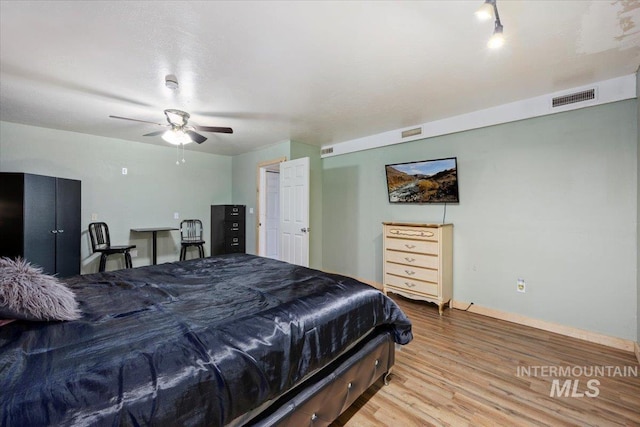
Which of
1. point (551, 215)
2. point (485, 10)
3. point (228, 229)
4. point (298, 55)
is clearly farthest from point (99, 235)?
point (551, 215)

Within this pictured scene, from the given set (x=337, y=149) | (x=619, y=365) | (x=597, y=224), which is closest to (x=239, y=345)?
(x=619, y=365)

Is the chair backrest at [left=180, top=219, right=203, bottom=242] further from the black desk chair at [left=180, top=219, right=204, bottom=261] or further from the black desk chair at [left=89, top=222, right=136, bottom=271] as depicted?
the black desk chair at [left=89, top=222, right=136, bottom=271]

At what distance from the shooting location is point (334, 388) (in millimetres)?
1447

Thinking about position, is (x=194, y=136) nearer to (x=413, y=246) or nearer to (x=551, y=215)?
(x=413, y=246)

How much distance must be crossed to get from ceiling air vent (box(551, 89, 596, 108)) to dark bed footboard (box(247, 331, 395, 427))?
2853mm

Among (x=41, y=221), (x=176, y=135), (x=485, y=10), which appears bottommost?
(x=41, y=221)

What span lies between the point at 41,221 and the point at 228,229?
242 centimetres

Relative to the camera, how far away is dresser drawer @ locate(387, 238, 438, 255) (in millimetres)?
3156

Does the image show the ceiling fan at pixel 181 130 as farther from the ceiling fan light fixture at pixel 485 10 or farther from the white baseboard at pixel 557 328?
the white baseboard at pixel 557 328

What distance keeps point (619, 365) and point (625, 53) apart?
8.05ft

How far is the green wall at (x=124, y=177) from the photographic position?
12.0ft

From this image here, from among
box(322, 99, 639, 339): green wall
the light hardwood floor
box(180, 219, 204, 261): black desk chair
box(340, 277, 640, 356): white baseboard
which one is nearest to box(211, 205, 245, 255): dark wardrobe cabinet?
box(180, 219, 204, 261): black desk chair

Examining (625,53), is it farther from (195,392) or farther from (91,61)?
(91,61)

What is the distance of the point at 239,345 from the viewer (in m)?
1.09
